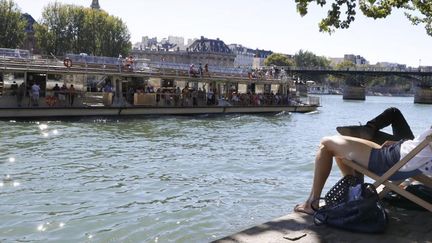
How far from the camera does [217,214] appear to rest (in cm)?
868

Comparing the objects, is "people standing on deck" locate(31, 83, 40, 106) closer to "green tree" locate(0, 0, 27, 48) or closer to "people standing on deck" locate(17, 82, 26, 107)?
"people standing on deck" locate(17, 82, 26, 107)

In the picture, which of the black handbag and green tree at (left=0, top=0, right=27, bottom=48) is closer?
the black handbag

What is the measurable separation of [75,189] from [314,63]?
7006 inches

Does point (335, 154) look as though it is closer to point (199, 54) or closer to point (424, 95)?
point (424, 95)

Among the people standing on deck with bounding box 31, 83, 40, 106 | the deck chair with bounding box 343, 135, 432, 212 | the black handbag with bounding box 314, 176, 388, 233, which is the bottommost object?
the people standing on deck with bounding box 31, 83, 40, 106

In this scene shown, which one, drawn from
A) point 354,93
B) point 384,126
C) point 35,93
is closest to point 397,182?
point 384,126

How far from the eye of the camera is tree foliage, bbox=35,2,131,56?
74.0 m

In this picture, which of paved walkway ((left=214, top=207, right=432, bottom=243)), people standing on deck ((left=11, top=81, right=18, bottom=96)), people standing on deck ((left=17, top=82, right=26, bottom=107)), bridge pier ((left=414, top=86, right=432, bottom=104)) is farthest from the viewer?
bridge pier ((left=414, top=86, right=432, bottom=104))

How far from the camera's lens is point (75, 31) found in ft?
249

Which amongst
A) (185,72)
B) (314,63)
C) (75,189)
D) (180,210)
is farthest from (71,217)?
(314,63)

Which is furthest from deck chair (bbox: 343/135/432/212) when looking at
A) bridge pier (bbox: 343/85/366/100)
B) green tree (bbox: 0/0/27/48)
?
bridge pier (bbox: 343/85/366/100)

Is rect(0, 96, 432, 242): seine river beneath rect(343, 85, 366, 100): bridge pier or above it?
above

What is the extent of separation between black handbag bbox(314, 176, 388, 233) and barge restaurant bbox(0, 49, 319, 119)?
24.8 meters

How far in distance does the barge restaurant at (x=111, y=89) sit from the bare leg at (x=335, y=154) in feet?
79.6
